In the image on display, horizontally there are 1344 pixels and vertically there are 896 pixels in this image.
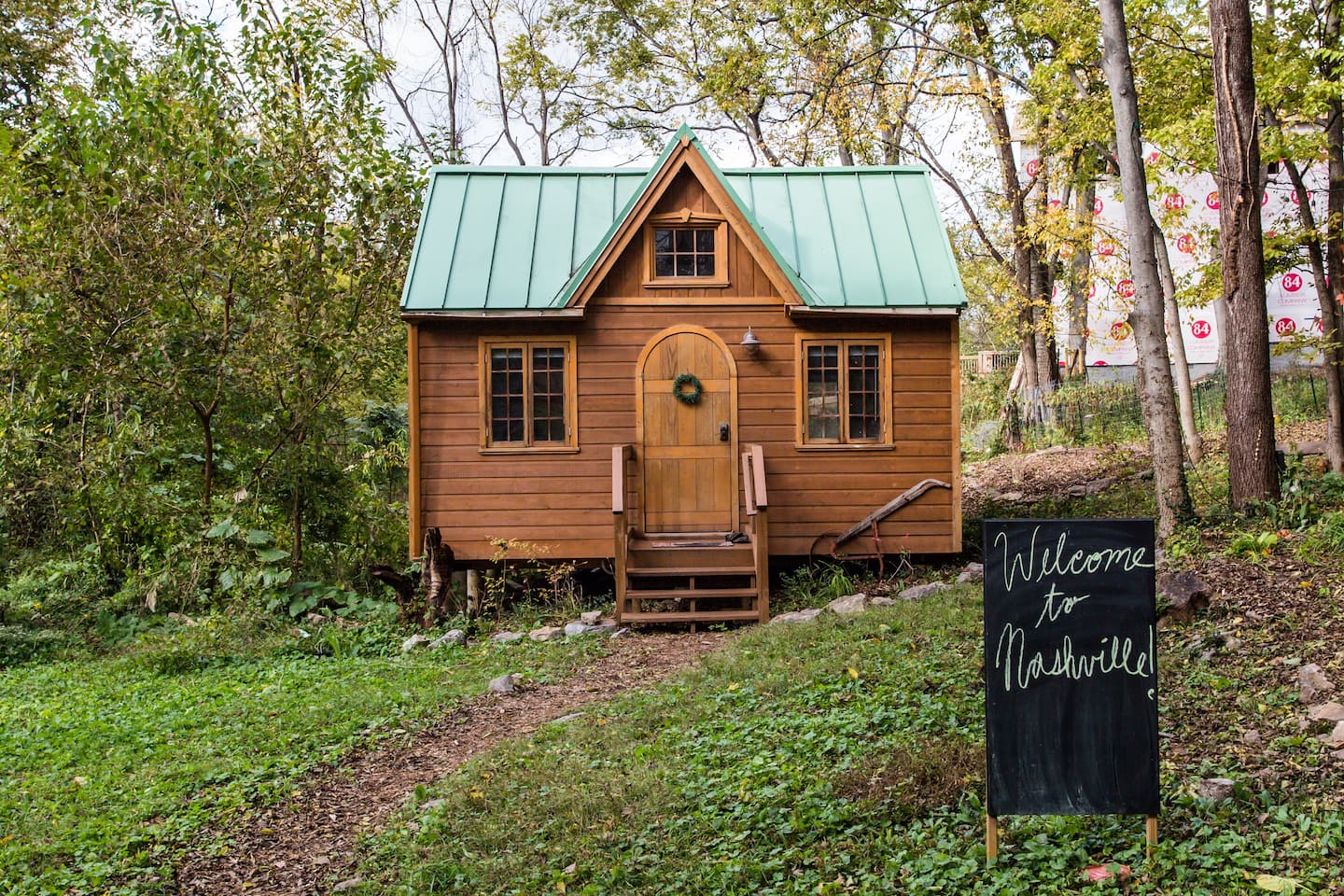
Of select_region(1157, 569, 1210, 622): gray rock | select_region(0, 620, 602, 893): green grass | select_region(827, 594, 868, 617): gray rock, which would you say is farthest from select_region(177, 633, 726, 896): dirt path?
select_region(1157, 569, 1210, 622): gray rock

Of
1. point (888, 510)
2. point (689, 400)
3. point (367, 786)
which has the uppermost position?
point (689, 400)

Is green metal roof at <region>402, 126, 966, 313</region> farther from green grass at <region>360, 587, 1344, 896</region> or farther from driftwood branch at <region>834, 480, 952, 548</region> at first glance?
green grass at <region>360, 587, 1344, 896</region>

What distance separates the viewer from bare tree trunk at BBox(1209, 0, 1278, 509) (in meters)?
8.91

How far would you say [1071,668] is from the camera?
396 cm

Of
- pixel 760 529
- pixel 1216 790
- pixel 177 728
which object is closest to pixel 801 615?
pixel 760 529

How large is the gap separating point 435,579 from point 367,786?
16.3ft

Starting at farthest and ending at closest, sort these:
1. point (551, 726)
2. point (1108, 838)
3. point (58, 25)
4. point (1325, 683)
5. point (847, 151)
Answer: point (847, 151) → point (58, 25) → point (551, 726) → point (1325, 683) → point (1108, 838)

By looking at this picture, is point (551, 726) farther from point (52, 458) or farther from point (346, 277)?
point (346, 277)

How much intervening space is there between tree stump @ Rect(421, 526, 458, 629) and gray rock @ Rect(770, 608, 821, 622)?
3.60 m

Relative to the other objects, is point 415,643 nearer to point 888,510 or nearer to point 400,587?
point 400,587

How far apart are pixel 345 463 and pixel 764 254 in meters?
6.20

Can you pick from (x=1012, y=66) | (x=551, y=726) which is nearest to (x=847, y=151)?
(x=1012, y=66)

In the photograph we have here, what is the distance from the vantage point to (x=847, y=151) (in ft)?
70.5

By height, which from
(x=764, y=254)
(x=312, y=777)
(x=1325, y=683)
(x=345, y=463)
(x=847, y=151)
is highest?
(x=847, y=151)
